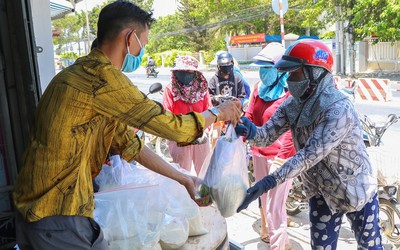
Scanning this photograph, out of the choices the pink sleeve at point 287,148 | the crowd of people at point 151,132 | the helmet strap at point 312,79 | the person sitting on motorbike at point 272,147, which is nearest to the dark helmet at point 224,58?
the person sitting on motorbike at point 272,147

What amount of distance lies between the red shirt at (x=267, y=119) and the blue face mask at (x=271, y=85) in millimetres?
45

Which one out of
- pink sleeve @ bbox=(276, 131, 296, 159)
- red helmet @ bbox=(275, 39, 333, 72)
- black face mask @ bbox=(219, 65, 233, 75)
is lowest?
pink sleeve @ bbox=(276, 131, 296, 159)

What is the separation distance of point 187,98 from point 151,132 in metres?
3.01

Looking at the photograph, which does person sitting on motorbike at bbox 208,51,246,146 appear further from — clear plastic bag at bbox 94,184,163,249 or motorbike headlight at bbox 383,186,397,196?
clear plastic bag at bbox 94,184,163,249

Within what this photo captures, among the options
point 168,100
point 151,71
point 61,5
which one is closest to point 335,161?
point 168,100

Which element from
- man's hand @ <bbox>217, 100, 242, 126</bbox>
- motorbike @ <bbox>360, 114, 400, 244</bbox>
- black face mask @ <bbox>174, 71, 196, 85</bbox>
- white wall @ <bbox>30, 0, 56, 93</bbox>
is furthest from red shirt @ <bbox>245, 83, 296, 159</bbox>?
white wall @ <bbox>30, 0, 56, 93</bbox>

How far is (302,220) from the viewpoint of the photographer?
4.49 metres

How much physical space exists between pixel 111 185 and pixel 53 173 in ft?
2.11

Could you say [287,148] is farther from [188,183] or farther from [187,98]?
[188,183]

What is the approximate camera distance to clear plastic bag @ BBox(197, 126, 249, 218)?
1952 mm

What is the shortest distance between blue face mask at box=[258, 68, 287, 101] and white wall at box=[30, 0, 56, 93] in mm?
1781

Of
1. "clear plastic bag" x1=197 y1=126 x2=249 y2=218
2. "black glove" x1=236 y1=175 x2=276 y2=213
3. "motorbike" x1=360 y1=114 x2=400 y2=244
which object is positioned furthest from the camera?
"motorbike" x1=360 y1=114 x2=400 y2=244

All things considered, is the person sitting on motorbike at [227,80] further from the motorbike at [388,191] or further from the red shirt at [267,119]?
the motorbike at [388,191]

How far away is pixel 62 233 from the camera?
155cm
